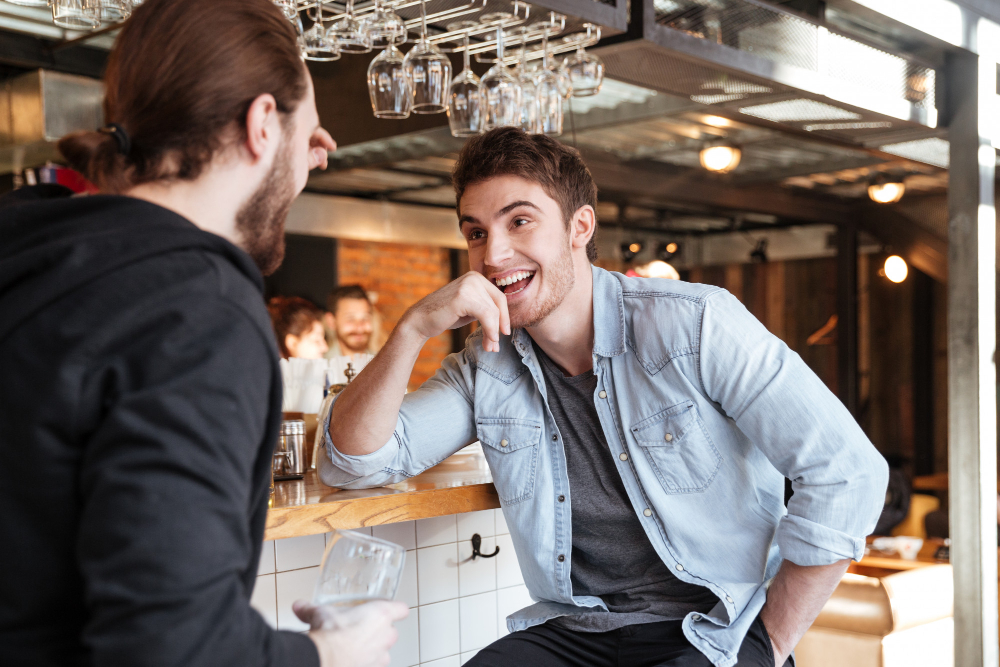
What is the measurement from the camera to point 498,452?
5.99 ft

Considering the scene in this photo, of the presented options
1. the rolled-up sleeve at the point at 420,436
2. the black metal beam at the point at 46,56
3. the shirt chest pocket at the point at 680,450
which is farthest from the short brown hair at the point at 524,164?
the black metal beam at the point at 46,56

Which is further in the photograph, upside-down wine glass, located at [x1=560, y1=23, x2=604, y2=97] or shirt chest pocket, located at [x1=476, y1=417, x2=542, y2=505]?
upside-down wine glass, located at [x1=560, y1=23, x2=604, y2=97]

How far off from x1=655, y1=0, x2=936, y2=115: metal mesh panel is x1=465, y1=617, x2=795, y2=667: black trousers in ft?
5.32

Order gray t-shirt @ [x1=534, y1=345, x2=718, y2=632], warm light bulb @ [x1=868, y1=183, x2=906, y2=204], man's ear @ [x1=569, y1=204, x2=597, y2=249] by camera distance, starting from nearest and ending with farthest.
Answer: gray t-shirt @ [x1=534, y1=345, x2=718, y2=632], man's ear @ [x1=569, y1=204, x2=597, y2=249], warm light bulb @ [x1=868, y1=183, x2=906, y2=204]

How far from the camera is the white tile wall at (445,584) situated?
210cm

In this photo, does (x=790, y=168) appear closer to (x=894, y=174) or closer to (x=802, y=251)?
(x=894, y=174)

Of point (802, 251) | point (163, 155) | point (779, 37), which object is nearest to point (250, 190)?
point (163, 155)

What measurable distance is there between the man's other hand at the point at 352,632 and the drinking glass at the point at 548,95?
6.07ft

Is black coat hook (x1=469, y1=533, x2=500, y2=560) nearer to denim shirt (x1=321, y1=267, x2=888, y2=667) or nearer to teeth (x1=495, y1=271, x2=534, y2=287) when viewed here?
denim shirt (x1=321, y1=267, x2=888, y2=667)

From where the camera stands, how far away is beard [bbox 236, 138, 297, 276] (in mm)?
990

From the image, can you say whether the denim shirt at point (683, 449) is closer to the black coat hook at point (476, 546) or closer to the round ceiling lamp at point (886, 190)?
the black coat hook at point (476, 546)

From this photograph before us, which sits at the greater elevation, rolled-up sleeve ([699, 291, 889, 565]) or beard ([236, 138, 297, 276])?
beard ([236, 138, 297, 276])

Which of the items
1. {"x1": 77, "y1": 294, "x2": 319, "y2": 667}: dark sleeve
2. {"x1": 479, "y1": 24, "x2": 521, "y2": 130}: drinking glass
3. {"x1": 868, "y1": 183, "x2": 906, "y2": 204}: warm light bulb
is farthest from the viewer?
{"x1": 868, "y1": 183, "x2": 906, "y2": 204}: warm light bulb

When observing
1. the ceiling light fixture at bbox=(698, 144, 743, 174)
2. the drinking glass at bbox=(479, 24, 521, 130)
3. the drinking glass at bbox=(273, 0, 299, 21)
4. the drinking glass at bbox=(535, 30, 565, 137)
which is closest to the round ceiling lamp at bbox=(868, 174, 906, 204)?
the ceiling light fixture at bbox=(698, 144, 743, 174)
